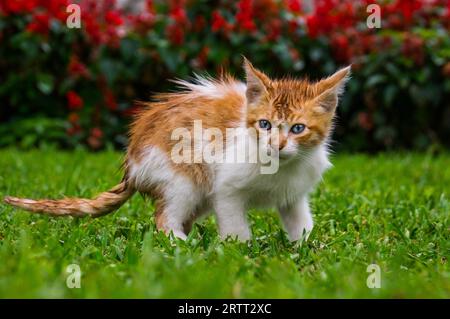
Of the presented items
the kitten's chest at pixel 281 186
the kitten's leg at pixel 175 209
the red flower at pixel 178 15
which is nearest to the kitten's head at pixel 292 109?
the kitten's chest at pixel 281 186

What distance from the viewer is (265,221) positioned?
190 inches

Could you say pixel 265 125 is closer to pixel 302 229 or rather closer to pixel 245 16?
pixel 302 229

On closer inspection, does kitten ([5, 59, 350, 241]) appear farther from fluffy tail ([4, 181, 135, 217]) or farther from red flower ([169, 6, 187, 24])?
red flower ([169, 6, 187, 24])

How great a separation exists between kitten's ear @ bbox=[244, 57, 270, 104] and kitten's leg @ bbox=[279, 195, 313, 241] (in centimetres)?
66

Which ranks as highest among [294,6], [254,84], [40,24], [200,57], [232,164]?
[294,6]

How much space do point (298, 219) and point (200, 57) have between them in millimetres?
4460

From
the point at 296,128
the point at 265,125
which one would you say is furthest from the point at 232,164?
the point at 296,128

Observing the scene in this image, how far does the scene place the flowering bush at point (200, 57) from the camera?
320 inches

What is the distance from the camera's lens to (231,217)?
12.9 feet

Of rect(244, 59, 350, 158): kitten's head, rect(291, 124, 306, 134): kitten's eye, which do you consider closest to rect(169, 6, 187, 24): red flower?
rect(244, 59, 350, 158): kitten's head

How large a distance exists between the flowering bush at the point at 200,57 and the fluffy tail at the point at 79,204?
4023 millimetres

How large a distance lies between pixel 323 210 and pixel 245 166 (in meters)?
1.24
